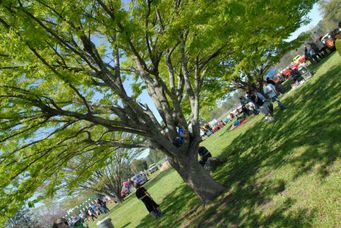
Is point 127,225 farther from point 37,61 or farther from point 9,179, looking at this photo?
point 37,61

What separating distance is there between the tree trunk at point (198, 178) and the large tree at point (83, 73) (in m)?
0.03

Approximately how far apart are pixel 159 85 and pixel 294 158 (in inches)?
177

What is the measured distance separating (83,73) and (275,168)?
524cm

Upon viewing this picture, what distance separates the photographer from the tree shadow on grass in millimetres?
6582

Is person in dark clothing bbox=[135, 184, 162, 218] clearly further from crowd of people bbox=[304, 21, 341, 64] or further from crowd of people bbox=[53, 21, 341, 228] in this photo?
crowd of people bbox=[304, 21, 341, 64]

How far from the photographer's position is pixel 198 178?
975cm

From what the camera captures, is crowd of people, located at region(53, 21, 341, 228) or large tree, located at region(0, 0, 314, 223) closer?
large tree, located at region(0, 0, 314, 223)

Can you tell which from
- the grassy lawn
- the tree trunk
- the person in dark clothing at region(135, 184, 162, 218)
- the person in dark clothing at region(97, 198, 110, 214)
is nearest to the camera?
the grassy lawn

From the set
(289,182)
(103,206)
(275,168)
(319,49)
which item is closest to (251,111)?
(319,49)

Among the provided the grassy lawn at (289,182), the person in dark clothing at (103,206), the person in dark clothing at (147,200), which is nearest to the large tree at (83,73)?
the grassy lawn at (289,182)

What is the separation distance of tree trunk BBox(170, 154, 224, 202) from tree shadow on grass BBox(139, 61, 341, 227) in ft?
1.14

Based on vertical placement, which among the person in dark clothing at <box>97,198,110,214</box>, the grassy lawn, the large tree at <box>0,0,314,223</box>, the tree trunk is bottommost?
the grassy lawn

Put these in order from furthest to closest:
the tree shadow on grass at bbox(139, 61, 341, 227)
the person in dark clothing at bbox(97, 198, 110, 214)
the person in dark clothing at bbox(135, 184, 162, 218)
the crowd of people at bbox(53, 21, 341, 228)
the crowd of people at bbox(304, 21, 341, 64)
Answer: the person in dark clothing at bbox(97, 198, 110, 214) < the crowd of people at bbox(304, 21, 341, 64) < the person in dark clothing at bbox(135, 184, 162, 218) < the crowd of people at bbox(53, 21, 341, 228) < the tree shadow on grass at bbox(139, 61, 341, 227)

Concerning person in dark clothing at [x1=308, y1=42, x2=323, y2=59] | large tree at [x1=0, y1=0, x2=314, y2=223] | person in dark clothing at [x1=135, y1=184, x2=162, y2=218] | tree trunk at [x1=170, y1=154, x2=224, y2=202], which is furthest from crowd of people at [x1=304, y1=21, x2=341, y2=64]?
tree trunk at [x1=170, y1=154, x2=224, y2=202]
